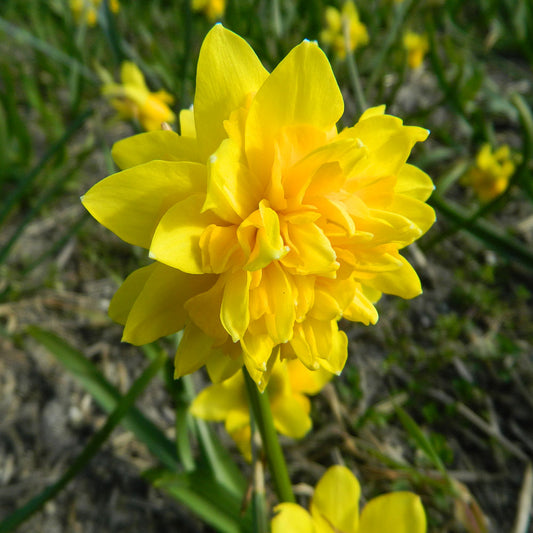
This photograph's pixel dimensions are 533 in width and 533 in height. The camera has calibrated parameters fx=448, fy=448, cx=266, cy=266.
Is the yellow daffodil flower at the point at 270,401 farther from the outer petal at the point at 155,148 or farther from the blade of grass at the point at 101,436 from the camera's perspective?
the outer petal at the point at 155,148

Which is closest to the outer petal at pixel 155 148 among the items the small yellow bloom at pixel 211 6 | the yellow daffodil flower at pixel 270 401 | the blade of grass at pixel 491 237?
the yellow daffodil flower at pixel 270 401

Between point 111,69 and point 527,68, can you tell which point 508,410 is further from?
point 111,69

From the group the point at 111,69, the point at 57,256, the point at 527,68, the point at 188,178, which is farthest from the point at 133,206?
the point at 527,68

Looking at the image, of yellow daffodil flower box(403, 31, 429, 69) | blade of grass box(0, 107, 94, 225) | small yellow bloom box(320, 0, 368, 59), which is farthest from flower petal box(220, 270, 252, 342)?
yellow daffodil flower box(403, 31, 429, 69)

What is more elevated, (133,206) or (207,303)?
(133,206)

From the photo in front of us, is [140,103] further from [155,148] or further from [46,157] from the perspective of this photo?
[155,148]

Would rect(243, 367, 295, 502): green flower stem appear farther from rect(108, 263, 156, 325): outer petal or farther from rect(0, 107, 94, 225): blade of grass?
rect(0, 107, 94, 225): blade of grass
